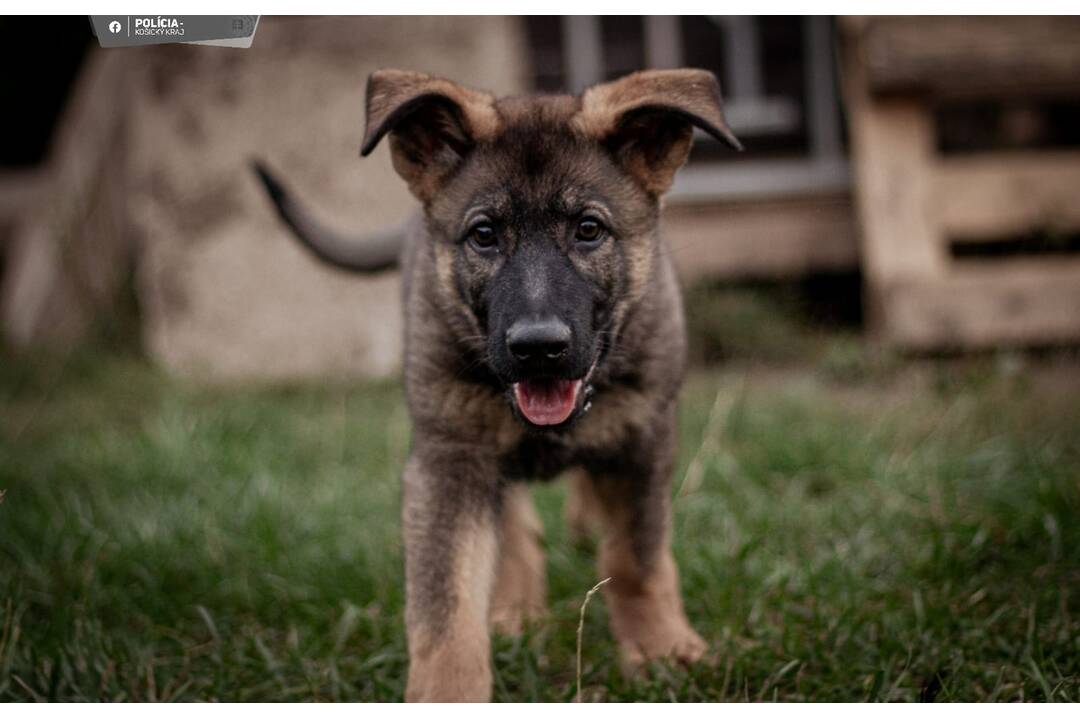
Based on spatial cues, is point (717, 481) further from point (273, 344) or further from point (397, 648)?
point (273, 344)

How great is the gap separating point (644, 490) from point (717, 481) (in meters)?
1.19

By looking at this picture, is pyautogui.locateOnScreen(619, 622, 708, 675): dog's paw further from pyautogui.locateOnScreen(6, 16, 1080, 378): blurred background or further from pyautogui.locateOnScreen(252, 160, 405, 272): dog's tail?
pyautogui.locateOnScreen(6, 16, 1080, 378): blurred background

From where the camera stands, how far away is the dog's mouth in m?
2.29

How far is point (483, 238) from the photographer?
243cm

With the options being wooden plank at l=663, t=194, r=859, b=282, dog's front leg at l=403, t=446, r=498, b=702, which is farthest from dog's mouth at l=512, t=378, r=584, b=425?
wooden plank at l=663, t=194, r=859, b=282

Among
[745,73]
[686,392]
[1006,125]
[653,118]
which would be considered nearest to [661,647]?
[653,118]

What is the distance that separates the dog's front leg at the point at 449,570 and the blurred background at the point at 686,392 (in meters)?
0.22

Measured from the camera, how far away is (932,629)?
2.60m

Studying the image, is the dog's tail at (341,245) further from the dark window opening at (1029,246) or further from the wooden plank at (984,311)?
the dark window opening at (1029,246)

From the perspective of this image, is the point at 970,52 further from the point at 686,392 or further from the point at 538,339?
the point at 538,339

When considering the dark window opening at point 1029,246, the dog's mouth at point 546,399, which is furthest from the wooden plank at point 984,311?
the dog's mouth at point 546,399

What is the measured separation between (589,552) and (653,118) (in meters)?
1.53

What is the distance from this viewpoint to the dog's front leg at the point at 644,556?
8.75ft

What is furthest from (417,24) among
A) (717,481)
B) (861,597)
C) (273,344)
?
(861,597)
